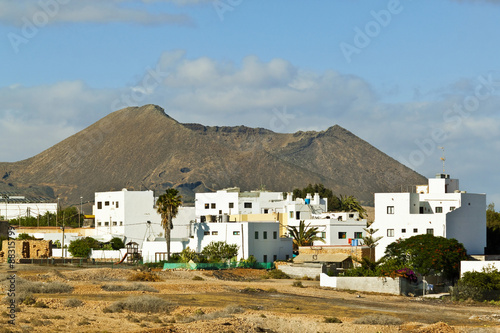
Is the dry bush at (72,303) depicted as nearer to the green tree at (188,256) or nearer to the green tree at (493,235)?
the green tree at (188,256)

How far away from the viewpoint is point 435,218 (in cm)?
7469

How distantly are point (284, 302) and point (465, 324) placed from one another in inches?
491

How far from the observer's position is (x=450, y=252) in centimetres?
6141

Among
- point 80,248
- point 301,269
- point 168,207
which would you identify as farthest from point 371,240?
point 80,248

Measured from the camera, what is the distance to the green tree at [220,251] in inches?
3081

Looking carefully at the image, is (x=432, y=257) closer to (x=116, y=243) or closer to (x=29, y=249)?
(x=29, y=249)

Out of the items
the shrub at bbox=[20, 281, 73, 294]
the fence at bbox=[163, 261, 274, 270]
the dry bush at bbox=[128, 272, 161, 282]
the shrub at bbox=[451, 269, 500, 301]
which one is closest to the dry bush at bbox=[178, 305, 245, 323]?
the shrub at bbox=[20, 281, 73, 294]

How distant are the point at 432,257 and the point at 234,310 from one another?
937 inches

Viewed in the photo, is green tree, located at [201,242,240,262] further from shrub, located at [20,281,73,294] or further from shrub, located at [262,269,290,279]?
shrub, located at [20,281,73,294]

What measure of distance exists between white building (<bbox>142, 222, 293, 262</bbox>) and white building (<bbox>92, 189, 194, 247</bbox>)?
59.5 ft

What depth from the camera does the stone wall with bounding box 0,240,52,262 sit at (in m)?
84.8

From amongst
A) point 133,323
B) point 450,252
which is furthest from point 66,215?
point 133,323

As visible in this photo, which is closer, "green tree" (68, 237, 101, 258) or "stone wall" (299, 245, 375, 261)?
"stone wall" (299, 245, 375, 261)

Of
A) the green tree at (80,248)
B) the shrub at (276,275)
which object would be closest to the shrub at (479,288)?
the shrub at (276,275)
